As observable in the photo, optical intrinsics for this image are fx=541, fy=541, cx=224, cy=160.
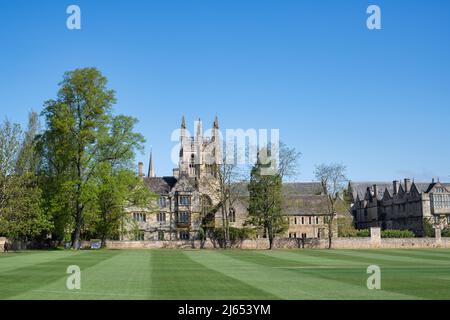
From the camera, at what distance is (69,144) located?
190 ft

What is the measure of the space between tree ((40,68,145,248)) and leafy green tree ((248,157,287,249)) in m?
19.0

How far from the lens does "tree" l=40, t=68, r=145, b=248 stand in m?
57.8

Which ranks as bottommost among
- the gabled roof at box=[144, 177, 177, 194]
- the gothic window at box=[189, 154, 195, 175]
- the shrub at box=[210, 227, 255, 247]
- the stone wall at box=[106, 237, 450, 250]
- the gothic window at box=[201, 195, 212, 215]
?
the stone wall at box=[106, 237, 450, 250]

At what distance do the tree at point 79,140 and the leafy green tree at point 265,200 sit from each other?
749 inches

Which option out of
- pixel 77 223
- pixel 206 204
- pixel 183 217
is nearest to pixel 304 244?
pixel 206 204

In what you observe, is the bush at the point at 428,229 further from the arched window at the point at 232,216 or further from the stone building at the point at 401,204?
the arched window at the point at 232,216

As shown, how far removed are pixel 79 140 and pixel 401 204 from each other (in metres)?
68.9

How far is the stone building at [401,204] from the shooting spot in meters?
95.6

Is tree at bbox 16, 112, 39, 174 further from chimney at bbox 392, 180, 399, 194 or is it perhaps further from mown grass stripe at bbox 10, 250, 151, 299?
chimney at bbox 392, 180, 399, 194

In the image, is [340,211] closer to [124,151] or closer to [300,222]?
[300,222]

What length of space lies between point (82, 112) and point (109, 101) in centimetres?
324

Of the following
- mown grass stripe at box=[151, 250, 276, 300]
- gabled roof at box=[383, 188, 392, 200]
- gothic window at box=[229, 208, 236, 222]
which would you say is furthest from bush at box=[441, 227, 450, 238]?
mown grass stripe at box=[151, 250, 276, 300]

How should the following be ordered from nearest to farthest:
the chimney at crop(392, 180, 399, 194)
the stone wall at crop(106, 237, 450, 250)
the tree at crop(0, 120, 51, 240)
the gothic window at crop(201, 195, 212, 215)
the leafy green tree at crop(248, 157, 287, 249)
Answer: the tree at crop(0, 120, 51, 240) < the stone wall at crop(106, 237, 450, 250) < the leafy green tree at crop(248, 157, 287, 249) < the gothic window at crop(201, 195, 212, 215) < the chimney at crop(392, 180, 399, 194)

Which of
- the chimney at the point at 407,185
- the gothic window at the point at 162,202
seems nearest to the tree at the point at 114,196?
the gothic window at the point at 162,202
